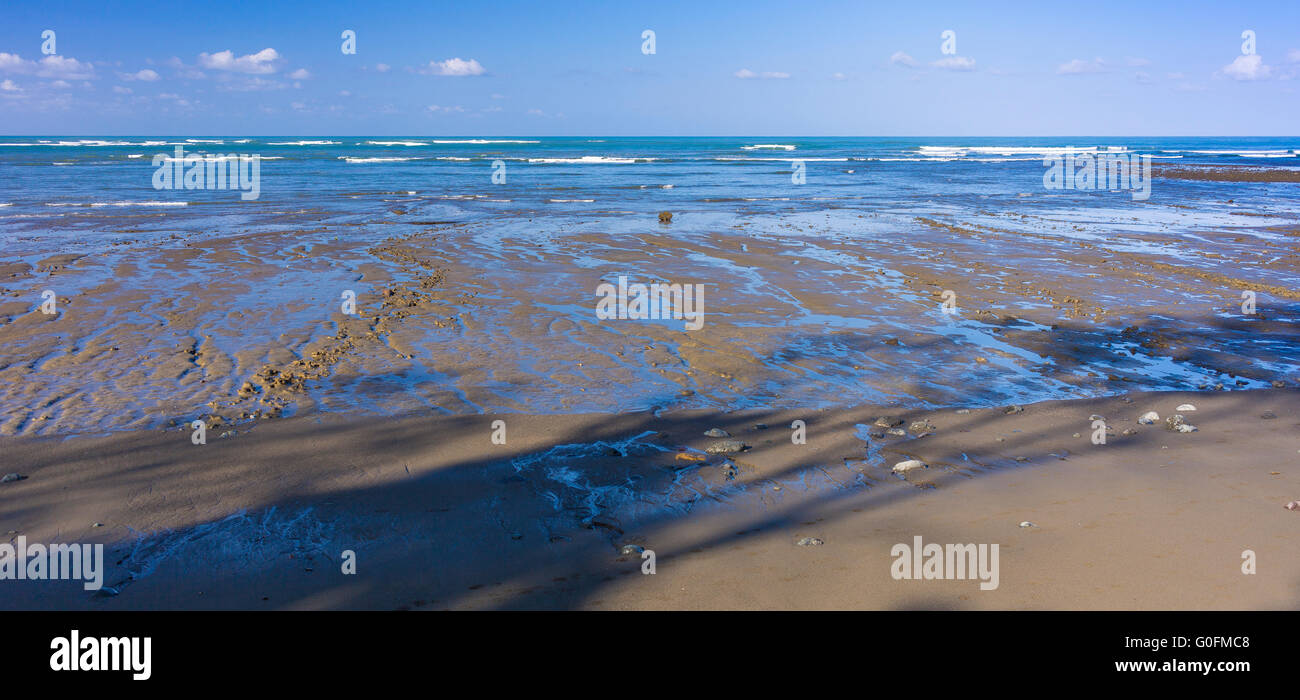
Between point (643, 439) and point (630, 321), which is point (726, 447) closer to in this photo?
point (643, 439)

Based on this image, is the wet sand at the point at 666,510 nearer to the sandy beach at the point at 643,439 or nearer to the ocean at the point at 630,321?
the sandy beach at the point at 643,439

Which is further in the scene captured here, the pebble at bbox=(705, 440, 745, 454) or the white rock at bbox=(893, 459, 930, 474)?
the pebble at bbox=(705, 440, 745, 454)

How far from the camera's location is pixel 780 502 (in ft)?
17.9

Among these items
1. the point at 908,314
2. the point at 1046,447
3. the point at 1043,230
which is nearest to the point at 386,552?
the point at 1046,447

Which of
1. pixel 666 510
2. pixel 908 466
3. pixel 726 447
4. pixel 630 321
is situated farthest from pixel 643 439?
pixel 630 321

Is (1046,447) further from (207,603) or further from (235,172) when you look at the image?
(235,172)

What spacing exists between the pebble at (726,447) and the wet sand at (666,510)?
8 cm

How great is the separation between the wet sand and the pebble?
0.26ft

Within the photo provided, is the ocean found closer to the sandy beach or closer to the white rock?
the sandy beach

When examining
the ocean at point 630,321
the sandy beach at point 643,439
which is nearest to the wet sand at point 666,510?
the sandy beach at point 643,439

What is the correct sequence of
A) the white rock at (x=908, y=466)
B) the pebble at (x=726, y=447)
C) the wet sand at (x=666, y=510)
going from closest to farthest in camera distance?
the wet sand at (x=666, y=510) < the white rock at (x=908, y=466) < the pebble at (x=726, y=447)

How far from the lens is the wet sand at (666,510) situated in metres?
4.32

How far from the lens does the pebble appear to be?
6.30m

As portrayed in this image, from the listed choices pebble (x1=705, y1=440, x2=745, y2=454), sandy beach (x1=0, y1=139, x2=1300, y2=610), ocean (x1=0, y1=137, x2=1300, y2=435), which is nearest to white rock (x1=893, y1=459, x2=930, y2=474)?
sandy beach (x1=0, y1=139, x2=1300, y2=610)
